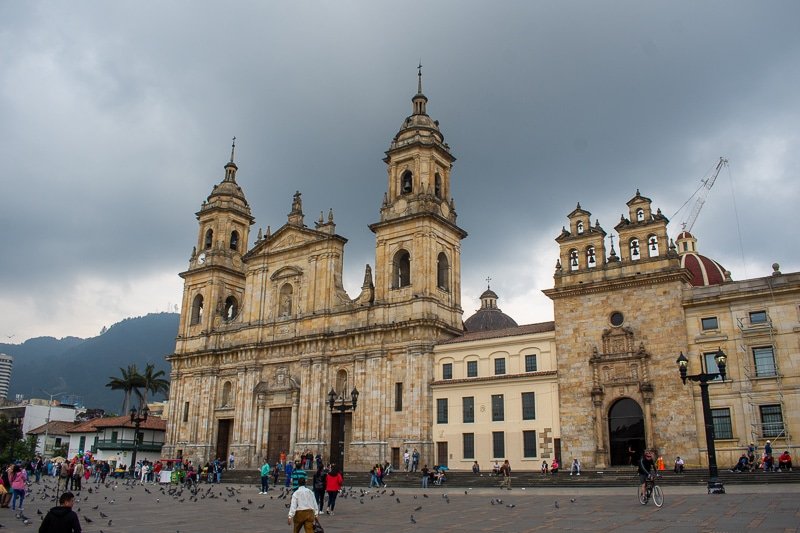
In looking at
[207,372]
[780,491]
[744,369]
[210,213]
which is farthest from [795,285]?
[210,213]

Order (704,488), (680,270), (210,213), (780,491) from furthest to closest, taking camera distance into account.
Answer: (210,213) < (680,270) < (704,488) < (780,491)

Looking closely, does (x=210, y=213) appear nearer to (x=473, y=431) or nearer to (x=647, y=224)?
(x=473, y=431)

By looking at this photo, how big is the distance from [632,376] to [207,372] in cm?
3529

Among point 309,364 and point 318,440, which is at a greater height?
point 309,364

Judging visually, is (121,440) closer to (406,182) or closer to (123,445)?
(123,445)

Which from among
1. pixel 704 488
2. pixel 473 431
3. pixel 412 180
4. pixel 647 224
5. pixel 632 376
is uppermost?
pixel 412 180

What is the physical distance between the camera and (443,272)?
50.5 metres

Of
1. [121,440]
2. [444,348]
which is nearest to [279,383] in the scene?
[444,348]

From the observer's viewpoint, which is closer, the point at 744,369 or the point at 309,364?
the point at 744,369

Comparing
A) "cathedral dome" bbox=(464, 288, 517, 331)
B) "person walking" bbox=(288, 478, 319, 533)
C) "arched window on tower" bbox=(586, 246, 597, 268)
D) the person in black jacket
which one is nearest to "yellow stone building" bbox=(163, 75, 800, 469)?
"arched window on tower" bbox=(586, 246, 597, 268)

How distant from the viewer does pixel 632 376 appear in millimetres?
37188

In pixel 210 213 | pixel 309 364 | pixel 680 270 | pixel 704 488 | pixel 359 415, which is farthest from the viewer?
pixel 210 213

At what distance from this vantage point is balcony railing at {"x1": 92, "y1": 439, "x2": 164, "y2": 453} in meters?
70.2

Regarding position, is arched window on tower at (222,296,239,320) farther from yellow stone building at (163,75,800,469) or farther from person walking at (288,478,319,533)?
person walking at (288,478,319,533)
